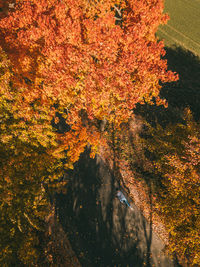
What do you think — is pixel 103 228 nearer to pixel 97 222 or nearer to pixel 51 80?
pixel 97 222

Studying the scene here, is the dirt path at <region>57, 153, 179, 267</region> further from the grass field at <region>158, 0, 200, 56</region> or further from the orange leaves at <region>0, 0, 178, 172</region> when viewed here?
the grass field at <region>158, 0, 200, 56</region>

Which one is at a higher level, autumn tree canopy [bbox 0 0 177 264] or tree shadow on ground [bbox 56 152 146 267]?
autumn tree canopy [bbox 0 0 177 264]

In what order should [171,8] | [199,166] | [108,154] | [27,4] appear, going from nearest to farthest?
[199,166] < [27,4] < [108,154] < [171,8]

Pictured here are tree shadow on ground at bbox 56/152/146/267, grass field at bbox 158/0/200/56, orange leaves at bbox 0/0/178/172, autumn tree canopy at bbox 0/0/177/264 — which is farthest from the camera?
grass field at bbox 158/0/200/56

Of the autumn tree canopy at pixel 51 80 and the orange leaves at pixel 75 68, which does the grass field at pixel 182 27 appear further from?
the autumn tree canopy at pixel 51 80

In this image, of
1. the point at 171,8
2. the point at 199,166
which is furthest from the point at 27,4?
the point at 171,8

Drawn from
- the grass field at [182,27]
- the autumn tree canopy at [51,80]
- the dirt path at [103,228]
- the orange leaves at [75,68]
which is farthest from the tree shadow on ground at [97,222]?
the grass field at [182,27]

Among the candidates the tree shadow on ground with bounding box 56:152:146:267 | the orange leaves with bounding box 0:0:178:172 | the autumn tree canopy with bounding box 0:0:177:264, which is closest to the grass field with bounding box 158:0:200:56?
the orange leaves with bounding box 0:0:178:172

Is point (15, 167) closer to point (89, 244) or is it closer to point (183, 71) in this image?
point (89, 244)
